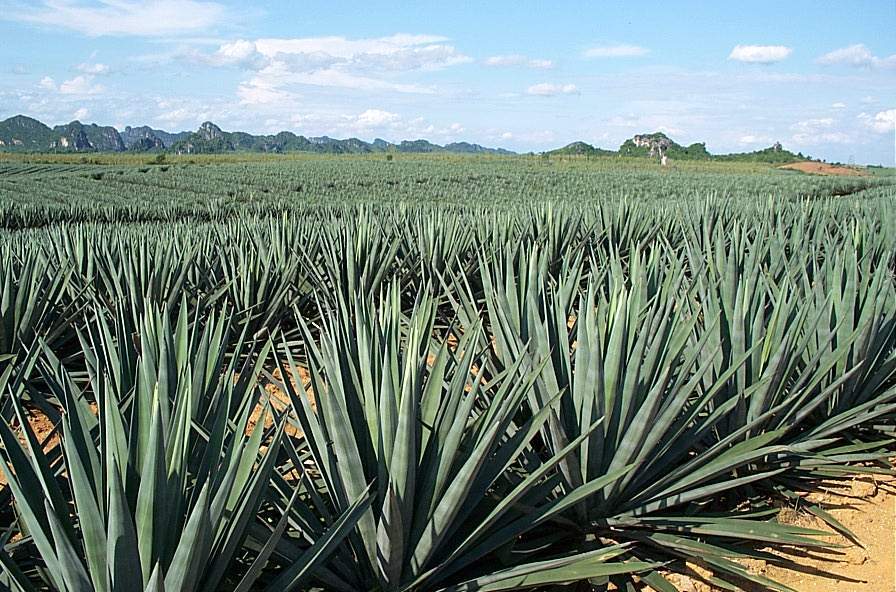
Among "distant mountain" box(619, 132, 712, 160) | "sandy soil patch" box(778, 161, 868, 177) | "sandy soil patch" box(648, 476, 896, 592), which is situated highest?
"distant mountain" box(619, 132, 712, 160)

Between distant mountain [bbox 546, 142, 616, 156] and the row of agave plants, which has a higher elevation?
distant mountain [bbox 546, 142, 616, 156]

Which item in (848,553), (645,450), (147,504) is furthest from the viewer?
(848,553)

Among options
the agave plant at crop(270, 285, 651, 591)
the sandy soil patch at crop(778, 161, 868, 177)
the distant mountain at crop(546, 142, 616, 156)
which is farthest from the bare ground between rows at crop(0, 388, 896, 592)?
the distant mountain at crop(546, 142, 616, 156)

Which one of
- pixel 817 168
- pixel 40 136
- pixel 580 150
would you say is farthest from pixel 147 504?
pixel 40 136

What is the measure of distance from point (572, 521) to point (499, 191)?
25.6 metres

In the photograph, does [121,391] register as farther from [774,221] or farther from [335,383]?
[774,221]

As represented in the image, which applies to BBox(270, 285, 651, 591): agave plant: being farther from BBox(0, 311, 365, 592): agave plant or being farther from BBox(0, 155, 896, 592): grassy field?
BBox(0, 311, 365, 592): agave plant

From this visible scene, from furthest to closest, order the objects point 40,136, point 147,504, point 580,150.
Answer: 1. point 40,136
2. point 580,150
3. point 147,504

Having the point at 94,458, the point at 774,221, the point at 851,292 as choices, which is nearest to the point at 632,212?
the point at 774,221

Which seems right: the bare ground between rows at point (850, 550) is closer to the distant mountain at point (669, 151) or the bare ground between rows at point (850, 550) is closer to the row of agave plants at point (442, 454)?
the row of agave plants at point (442, 454)

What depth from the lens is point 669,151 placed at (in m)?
84.0

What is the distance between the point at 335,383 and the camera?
5.92ft

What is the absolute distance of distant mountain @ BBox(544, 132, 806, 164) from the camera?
7575cm

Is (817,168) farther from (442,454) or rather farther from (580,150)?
(442,454)
